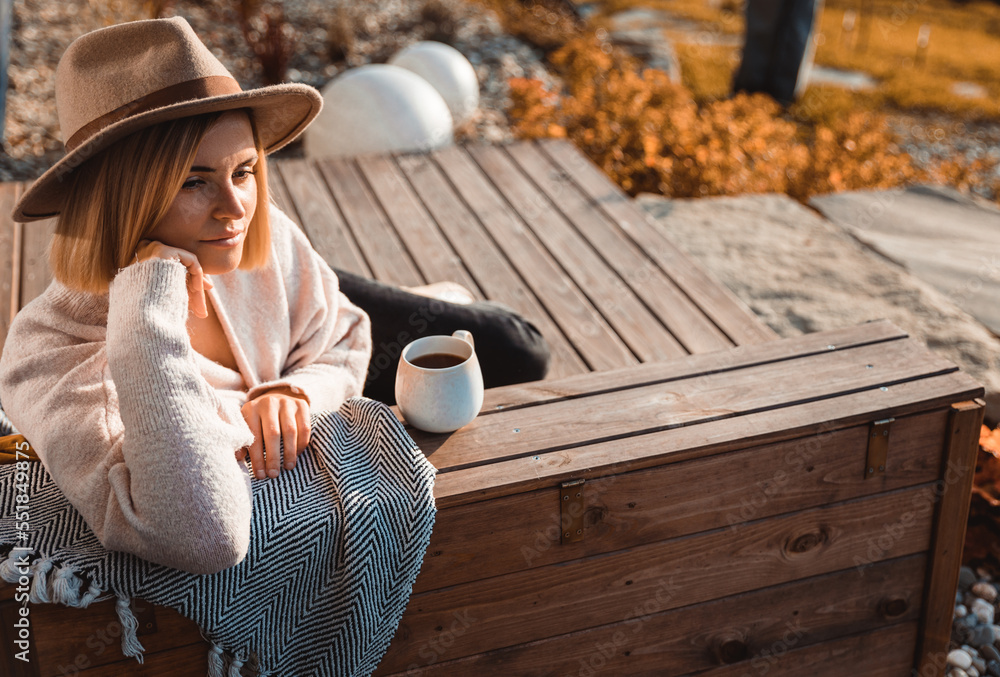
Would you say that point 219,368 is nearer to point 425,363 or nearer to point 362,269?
point 425,363

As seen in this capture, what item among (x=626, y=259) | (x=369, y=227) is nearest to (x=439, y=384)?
Answer: (x=626, y=259)

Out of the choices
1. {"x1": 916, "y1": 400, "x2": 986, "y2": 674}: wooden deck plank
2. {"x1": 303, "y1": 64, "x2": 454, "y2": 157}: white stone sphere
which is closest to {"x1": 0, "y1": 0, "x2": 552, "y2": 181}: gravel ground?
{"x1": 303, "y1": 64, "x2": 454, "y2": 157}: white stone sphere

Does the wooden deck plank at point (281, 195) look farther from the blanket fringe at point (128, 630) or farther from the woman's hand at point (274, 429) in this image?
the blanket fringe at point (128, 630)

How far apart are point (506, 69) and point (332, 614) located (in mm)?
5443

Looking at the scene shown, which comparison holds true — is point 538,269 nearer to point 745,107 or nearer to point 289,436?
point 289,436

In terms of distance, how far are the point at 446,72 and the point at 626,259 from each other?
2411 mm

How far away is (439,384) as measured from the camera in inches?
65.8

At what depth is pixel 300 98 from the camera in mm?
1614

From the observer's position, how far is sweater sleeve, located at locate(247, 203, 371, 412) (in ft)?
6.06

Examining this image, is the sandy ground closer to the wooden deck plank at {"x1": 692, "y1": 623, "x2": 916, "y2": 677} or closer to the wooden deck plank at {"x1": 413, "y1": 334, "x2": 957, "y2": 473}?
the wooden deck plank at {"x1": 413, "y1": 334, "x2": 957, "y2": 473}

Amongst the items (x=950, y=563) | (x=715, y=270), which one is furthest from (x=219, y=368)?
(x=715, y=270)

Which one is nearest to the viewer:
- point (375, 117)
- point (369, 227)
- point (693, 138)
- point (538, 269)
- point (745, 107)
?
point (538, 269)

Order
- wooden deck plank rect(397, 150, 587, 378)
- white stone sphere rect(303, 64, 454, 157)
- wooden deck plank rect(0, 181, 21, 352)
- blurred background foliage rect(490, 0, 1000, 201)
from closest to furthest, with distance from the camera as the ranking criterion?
1. wooden deck plank rect(397, 150, 587, 378)
2. wooden deck plank rect(0, 181, 21, 352)
3. white stone sphere rect(303, 64, 454, 157)
4. blurred background foliage rect(490, 0, 1000, 201)

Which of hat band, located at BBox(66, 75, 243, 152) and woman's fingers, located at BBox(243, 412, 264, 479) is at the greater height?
hat band, located at BBox(66, 75, 243, 152)
